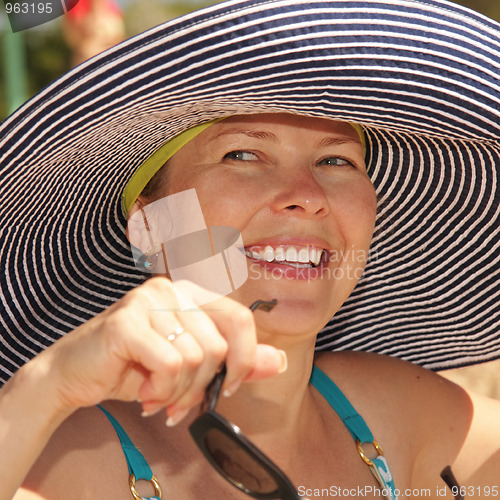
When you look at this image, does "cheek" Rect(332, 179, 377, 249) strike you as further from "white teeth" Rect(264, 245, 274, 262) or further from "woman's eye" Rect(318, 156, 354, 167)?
"white teeth" Rect(264, 245, 274, 262)

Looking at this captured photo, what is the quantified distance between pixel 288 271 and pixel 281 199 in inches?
6.7

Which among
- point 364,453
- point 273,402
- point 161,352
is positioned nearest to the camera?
point 161,352

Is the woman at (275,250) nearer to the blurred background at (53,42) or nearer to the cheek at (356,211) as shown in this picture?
the cheek at (356,211)

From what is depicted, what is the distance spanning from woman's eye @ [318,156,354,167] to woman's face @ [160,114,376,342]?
0.02 m

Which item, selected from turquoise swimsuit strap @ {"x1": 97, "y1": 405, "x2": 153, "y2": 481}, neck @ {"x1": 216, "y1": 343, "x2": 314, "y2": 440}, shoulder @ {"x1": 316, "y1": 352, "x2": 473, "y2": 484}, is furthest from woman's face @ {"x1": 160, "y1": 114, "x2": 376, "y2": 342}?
shoulder @ {"x1": 316, "y1": 352, "x2": 473, "y2": 484}

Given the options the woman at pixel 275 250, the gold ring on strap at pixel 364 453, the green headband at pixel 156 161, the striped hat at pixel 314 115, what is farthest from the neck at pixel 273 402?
the green headband at pixel 156 161

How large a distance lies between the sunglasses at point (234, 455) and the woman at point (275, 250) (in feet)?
0.21

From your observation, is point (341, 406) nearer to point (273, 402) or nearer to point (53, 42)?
point (273, 402)

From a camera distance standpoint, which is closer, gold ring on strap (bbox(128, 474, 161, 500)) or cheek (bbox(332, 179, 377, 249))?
gold ring on strap (bbox(128, 474, 161, 500))

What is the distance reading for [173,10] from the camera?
35.9 feet

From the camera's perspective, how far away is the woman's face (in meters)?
1.72

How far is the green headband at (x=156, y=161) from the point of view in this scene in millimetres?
1773

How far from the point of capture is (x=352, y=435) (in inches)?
85.0

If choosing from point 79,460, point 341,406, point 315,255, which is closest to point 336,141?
point 315,255
